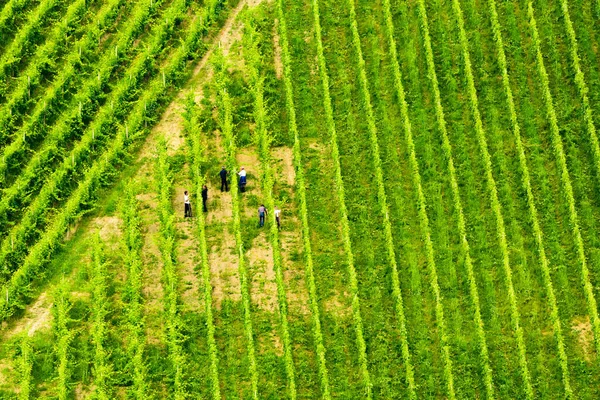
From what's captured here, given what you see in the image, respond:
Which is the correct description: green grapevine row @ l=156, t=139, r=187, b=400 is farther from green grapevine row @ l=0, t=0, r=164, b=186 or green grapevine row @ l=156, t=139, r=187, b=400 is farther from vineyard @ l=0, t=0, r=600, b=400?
green grapevine row @ l=0, t=0, r=164, b=186

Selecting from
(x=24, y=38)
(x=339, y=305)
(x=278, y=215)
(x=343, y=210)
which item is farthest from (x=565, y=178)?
(x=24, y=38)

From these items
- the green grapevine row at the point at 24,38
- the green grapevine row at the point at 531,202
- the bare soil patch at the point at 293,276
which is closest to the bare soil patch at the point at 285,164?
the bare soil patch at the point at 293,276

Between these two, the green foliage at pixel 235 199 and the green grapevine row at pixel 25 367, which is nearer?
the green grapevine row at pixel 25 367

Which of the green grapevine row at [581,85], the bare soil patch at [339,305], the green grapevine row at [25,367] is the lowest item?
the green grapevine row at [25,367]

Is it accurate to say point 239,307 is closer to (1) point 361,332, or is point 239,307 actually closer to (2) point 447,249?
(1) point 361,332

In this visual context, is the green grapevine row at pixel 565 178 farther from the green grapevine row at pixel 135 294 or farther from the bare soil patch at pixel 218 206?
the green grapevine row at pixel 135 294

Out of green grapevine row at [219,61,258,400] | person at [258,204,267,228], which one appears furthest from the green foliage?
person at [258,204,267,228]
